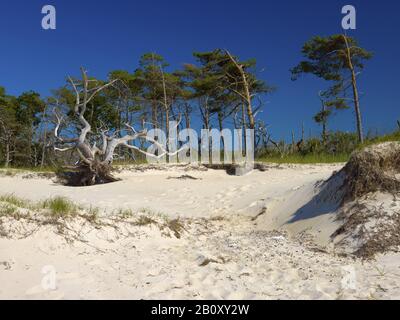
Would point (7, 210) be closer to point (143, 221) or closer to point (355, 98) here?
point (143, 221)

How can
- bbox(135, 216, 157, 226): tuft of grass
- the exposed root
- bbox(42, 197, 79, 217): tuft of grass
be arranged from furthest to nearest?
the exposed root → bbox(135, 216, 157, 226): tuft of grass → bbox(42, 197, 79, 217): tuft of grass

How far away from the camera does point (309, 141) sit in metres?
21.0

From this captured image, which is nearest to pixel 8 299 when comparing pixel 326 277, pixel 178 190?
pixel 326 277

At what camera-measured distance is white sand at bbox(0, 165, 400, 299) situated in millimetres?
3383

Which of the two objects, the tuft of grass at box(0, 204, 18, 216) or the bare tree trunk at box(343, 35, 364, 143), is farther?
the bare tree trunk at box(343, 35, 364, 143)

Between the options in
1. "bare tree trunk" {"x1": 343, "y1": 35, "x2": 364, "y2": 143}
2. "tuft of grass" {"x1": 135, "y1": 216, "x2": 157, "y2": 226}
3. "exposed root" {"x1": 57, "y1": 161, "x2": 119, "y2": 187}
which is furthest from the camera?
"bare tree trunk" {"x1": 343, "y1": 35, "x2": 364, "y2": 143}

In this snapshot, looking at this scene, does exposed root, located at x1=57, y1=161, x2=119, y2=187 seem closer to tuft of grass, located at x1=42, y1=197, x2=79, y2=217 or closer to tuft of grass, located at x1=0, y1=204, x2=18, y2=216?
tuft of grass, located at x1=42, y1=197, x2=79, y2=217

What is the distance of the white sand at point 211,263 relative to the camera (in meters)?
3.38

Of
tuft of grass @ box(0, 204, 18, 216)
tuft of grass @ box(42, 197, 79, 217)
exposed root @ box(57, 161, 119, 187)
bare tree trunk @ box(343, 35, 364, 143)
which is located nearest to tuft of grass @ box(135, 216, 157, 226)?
tuft of grass @ box(42, 197, 79, 217)

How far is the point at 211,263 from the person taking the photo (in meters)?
4.20

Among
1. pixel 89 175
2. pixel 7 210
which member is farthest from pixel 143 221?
pixel 89 175

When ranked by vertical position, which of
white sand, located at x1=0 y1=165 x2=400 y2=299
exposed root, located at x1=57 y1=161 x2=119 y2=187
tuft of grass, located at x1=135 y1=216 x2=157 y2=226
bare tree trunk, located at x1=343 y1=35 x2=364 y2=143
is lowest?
white sand, located at x1=0 y1=165 x2=400 y2=299

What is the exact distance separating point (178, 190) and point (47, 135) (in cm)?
1920
